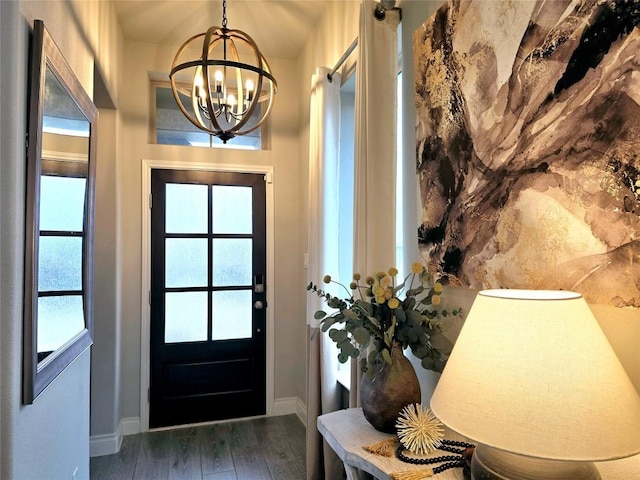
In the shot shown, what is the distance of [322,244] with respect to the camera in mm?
2561

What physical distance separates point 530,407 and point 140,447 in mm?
3084

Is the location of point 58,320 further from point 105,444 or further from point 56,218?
point 105,444

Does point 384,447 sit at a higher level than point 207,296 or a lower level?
lower

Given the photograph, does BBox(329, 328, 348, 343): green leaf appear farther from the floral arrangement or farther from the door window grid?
the door window grid

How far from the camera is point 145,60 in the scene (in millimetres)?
3371

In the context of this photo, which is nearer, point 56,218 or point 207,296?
point 56,218

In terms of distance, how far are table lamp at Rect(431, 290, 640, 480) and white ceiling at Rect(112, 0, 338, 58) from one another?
2.62m

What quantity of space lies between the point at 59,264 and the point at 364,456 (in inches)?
56.7

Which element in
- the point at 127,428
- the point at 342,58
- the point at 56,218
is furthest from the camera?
the point at 127,428

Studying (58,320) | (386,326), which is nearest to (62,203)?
(58,320)

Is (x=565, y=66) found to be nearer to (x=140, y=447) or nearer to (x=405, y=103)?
(x=405, y=103)

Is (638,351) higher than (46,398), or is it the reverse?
(638,351)

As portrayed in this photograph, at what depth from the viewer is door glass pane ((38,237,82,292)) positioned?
159 centimetres

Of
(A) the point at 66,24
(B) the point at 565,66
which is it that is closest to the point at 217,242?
(A) the point at 66,24
